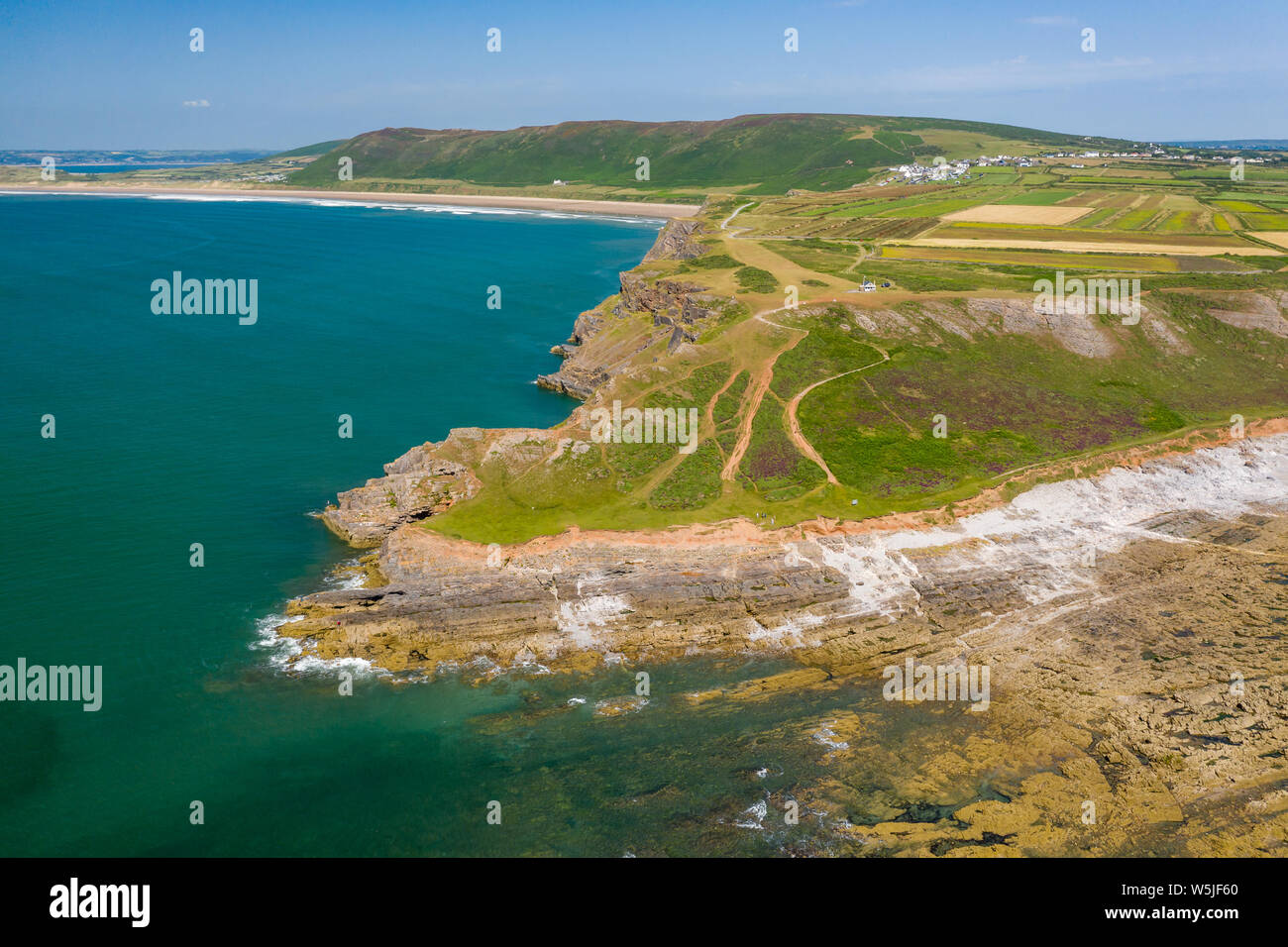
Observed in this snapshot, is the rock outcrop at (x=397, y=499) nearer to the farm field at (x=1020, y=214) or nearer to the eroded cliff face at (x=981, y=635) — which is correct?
the eroded cliff face at (x=981, y=635)

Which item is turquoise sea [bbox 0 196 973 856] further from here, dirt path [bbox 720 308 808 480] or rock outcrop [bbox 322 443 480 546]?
dirt path [bbox 720 308 808 480]

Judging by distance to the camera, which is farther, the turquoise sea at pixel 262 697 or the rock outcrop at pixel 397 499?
the rock outcrop at pixel 397 499

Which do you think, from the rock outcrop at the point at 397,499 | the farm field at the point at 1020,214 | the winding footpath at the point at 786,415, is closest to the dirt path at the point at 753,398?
the winding footpath at the point at 786,415

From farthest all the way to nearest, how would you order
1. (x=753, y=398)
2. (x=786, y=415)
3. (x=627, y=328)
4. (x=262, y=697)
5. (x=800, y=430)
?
(x=627, y=328) < (x=753, y=398) < (x=786, y=415) < (x=800, y=430) < (x=262, y=697)

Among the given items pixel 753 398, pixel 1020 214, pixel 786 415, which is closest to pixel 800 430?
pixel 786 415

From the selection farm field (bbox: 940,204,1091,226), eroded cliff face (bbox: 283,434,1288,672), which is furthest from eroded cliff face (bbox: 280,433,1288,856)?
farm field (bbox: 940,204,1091,226)

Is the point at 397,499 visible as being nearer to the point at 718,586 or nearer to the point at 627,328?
the point at 718,586

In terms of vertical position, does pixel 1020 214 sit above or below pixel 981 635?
above

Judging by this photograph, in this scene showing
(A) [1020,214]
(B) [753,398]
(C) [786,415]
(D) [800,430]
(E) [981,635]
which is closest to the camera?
(E) [981,635]

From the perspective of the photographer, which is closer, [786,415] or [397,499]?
[397,499]
